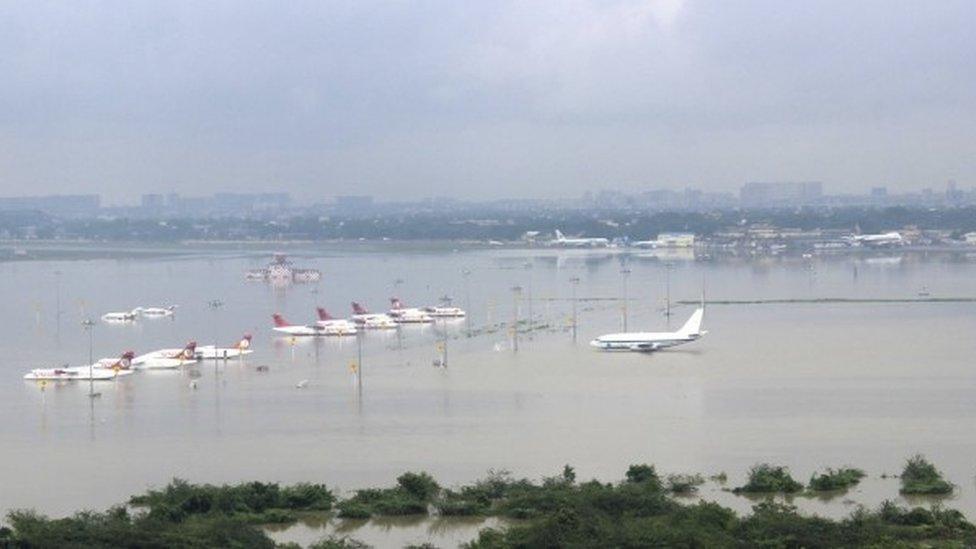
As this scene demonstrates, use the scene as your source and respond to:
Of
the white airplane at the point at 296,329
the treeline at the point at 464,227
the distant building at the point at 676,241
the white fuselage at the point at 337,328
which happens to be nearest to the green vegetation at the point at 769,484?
the white airplane at the point at 296,329

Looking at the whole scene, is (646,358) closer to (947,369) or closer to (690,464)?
(947,369)

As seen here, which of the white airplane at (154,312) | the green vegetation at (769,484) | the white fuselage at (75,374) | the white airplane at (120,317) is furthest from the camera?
the white airplane at (154,312)

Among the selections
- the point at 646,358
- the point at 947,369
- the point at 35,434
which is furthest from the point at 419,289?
the point at 35,434

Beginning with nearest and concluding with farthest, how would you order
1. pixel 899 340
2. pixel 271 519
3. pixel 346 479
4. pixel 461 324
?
pixel 271 519
pixel 346 479
pixel 899 340
pixel 461 324

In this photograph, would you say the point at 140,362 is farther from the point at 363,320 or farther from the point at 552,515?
the point at 552,515

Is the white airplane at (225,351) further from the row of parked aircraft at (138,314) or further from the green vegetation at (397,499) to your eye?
the green vegetation at (397,499)

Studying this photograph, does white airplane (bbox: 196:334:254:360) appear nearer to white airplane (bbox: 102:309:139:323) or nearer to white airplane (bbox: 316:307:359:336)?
white airplane (bbox: 316:307:359:336)

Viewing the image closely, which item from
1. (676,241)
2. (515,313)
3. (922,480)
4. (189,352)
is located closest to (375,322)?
(515,313)
